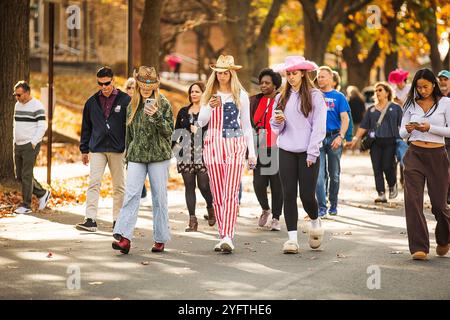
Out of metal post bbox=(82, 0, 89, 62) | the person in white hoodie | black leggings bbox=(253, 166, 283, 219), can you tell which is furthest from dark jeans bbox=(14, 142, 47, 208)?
metal post bbox=(82, 0, 89, 62)

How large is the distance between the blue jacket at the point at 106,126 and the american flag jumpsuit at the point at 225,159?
5.71 feet

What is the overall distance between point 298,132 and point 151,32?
35.8 feet

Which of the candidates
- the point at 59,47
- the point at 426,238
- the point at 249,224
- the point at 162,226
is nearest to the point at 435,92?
the point at 426,238

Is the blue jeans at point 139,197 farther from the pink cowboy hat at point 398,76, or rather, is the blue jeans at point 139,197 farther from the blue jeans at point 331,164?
the pink cowboy hat at point 398,76

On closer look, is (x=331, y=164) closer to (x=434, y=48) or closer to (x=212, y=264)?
(x=212, y=264)

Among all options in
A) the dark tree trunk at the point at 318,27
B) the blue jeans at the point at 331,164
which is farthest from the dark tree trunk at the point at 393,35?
the blue jeans at the point at 331,164

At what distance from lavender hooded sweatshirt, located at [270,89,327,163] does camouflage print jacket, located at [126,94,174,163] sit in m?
1.13

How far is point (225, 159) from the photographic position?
11.3 metres

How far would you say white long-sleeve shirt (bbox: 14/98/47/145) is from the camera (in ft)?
48.5

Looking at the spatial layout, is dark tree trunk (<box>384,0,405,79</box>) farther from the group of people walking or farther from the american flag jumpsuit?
the american flag jumpsuit

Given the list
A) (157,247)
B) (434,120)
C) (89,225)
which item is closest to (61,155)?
(89,225)

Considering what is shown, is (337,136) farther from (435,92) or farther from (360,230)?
(435,92)

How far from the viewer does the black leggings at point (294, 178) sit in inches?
441

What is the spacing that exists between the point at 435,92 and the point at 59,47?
106 ft
